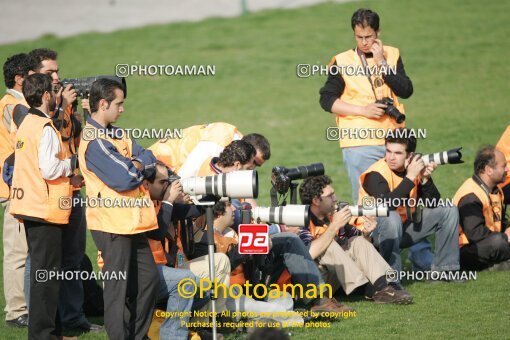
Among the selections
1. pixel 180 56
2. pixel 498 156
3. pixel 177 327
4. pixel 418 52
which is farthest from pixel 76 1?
pixel 177 327

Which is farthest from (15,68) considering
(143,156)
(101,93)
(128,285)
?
(128,285)

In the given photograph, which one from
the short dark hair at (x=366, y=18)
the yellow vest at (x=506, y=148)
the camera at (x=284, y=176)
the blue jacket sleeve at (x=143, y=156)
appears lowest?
the camera at (x=284, y=176)

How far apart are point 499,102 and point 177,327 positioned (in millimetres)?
11524

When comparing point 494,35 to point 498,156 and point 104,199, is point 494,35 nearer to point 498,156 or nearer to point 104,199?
point 498,156

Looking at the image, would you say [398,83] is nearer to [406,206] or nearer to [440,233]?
[406,206]

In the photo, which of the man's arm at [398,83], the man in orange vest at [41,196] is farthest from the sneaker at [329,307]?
the man's arm at [398,83]

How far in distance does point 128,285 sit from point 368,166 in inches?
136

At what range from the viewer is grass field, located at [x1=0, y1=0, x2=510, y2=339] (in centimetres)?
1688

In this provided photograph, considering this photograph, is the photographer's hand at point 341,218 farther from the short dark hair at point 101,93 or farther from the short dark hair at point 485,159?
the short dark hair at point 101,93

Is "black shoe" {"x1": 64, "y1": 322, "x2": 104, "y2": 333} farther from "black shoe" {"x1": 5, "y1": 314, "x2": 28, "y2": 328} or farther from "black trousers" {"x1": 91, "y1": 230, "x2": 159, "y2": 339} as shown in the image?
"black trousers" {"x1": 91, "y1": 230, "x2": 159, "y2": 339}

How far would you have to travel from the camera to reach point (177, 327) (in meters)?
7.95

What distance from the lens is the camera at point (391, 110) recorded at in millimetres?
10125

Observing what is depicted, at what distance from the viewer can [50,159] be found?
7.87 m

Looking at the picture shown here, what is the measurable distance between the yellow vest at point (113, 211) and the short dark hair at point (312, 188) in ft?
7.33
